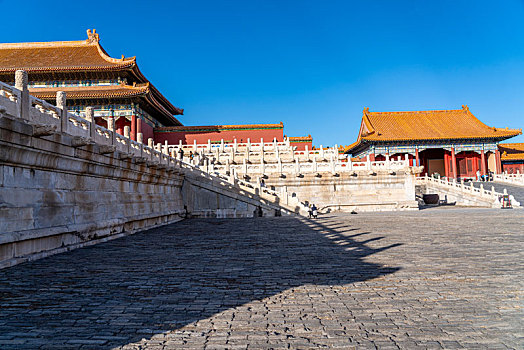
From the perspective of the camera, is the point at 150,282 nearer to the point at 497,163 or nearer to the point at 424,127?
the point at 424,127

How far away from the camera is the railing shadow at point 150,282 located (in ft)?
11.0

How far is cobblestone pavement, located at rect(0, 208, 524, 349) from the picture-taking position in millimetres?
3039

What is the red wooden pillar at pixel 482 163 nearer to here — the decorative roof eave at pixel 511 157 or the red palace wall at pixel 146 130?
the decorative roof eave at pixel 511 157

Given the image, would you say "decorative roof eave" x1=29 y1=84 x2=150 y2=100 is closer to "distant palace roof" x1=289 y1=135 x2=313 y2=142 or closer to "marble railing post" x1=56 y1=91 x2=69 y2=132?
"distant palace roof" x1=289 y1=135 x2=313 y2=142

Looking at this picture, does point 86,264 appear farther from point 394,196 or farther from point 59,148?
point 394,196

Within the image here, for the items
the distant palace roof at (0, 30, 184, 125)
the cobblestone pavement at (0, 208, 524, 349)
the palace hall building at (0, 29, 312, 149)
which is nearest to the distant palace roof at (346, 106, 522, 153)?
the palace hall building at (0, 29, 312, 149)

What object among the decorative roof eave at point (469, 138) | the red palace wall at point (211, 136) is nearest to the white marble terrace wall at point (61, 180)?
the red palace wall at point (211, 136)

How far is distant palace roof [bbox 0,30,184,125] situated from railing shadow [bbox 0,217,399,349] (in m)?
22.9

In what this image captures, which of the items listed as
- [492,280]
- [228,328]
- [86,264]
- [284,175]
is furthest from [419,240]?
[284,175]

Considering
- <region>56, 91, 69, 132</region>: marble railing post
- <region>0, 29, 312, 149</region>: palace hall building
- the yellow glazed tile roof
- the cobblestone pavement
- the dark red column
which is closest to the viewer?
the cobblestone pavement

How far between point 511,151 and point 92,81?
4231 centimetres

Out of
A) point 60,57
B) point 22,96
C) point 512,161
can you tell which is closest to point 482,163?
point 512,161

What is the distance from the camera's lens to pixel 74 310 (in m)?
3.79

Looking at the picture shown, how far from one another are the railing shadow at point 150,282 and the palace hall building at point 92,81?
21.7 m
